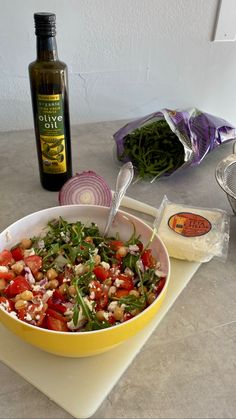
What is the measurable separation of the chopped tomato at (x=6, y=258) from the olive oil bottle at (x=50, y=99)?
287 millimetres

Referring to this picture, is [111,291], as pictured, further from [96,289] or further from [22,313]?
[22,313]

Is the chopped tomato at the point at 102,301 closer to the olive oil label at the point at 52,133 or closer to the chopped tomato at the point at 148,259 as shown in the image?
the chopped tomato at the point at 148,259

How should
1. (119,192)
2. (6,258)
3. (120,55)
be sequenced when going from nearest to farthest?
1. (6,258)
2. (119,192)
3. (120,55)

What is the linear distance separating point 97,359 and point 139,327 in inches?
3.0

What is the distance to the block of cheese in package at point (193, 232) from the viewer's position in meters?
0.68

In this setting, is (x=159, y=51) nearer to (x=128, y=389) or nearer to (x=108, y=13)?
(x=108, y=13)

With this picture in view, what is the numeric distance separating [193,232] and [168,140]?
347mm

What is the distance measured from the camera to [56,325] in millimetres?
484

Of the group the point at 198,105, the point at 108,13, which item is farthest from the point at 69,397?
the point at 198,105

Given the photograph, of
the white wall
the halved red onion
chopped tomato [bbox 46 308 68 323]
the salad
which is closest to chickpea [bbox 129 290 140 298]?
the salad

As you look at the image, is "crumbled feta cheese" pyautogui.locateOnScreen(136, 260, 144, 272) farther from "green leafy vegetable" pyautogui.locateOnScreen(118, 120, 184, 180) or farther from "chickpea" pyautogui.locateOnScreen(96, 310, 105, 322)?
"green leafy vegetable" pyautogui.locateOnScreen(118, 120, 184, 180)

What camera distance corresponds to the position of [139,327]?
1.61 feet

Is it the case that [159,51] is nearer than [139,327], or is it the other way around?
[139,327]

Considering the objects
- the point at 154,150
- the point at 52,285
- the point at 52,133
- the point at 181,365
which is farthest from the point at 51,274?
the point at 154,150
